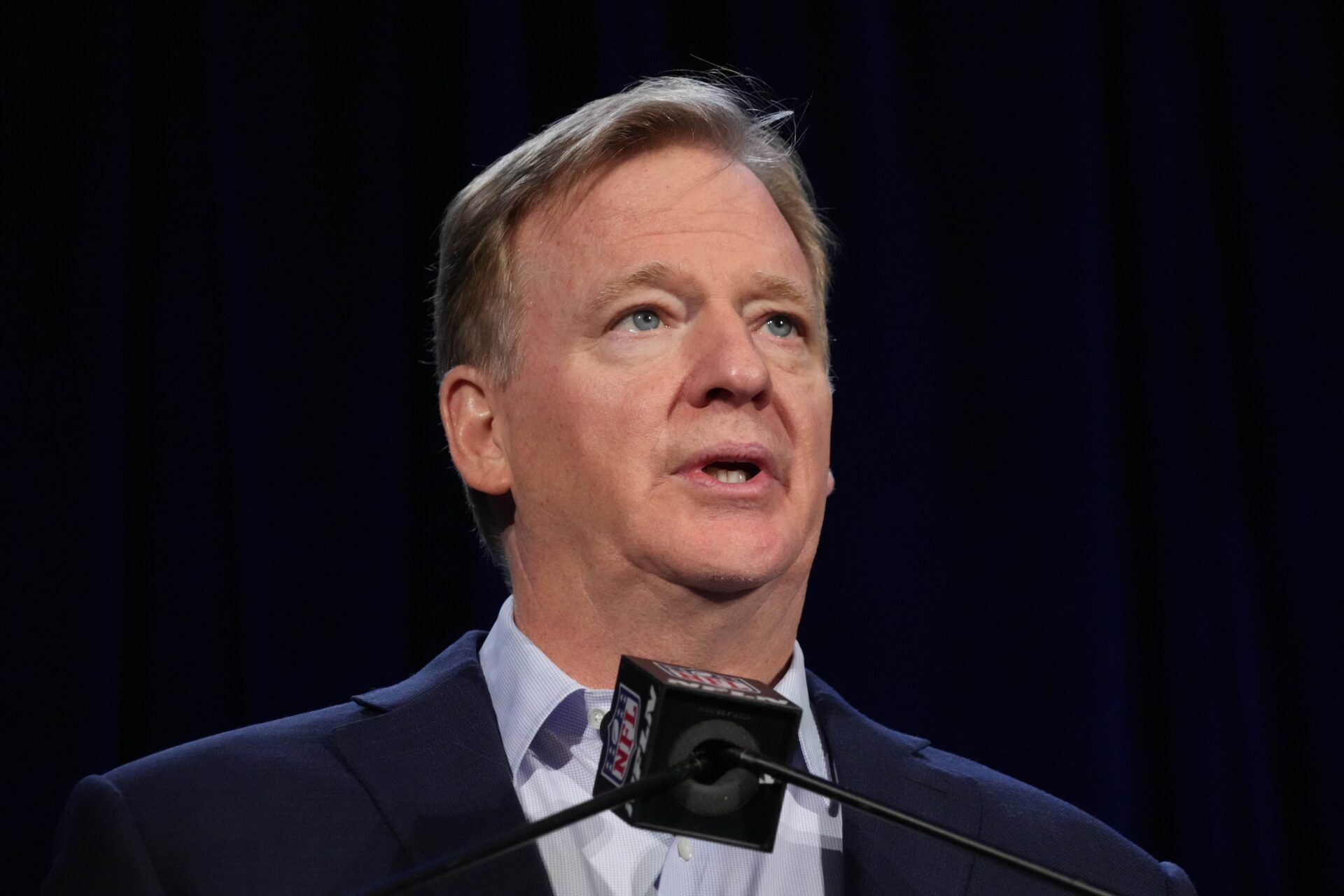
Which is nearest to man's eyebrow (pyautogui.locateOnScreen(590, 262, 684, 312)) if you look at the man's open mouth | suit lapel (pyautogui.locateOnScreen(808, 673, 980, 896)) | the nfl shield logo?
the man's open mouth

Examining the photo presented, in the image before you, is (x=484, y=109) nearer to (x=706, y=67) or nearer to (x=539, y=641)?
(x=706, y=67)

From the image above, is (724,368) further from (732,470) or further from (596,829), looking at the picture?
(596,829)

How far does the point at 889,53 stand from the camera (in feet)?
8.91

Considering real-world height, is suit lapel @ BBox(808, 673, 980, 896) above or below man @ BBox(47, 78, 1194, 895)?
below

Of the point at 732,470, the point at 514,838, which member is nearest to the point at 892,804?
the point at 732,470

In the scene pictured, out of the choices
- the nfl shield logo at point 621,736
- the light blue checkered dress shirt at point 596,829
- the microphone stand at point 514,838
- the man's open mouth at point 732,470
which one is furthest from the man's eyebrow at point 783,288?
the microphone stand at point 514,838

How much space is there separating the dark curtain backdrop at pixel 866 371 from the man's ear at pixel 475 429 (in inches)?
23.2

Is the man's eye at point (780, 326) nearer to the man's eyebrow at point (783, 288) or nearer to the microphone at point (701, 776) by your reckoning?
the man's eyebrow at point (783, 288)

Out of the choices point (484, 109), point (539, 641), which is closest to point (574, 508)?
point (539, 641)

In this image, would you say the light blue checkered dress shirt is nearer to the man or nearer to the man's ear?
the man

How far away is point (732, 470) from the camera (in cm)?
172

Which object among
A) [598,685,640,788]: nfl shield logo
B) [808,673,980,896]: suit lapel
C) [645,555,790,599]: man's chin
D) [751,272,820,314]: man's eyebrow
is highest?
[751,272,820,314]: man's eyebrow

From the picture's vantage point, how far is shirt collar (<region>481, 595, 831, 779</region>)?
5.54 feet

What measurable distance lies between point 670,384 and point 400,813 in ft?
1.89
